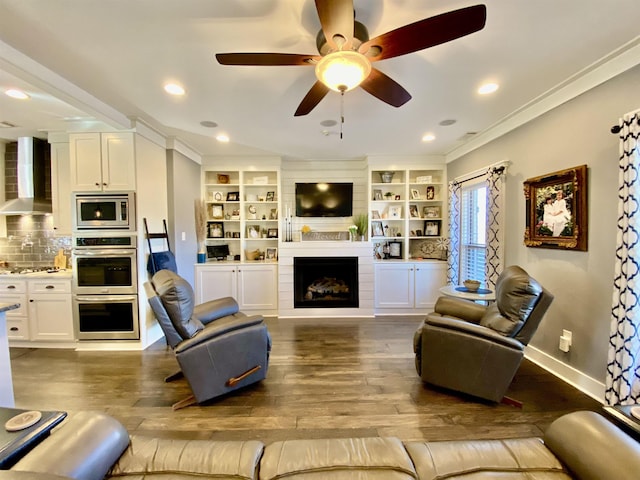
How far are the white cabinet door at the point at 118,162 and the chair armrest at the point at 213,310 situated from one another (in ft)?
5.62

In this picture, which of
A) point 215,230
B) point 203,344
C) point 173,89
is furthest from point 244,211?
point 203,344

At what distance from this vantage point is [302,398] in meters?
2.26

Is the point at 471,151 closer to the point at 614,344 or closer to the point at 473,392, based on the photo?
the point at 614,344

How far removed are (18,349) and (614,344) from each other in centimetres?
593

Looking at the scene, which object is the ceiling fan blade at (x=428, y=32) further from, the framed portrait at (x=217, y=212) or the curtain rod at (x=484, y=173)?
the framed portrait at (x=217, y=212)

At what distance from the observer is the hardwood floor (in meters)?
1.92

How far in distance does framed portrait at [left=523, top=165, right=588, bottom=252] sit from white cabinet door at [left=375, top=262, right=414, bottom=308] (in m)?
1.83

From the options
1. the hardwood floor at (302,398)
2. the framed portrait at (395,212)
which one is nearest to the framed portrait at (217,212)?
the hardwood floor at (302,398)

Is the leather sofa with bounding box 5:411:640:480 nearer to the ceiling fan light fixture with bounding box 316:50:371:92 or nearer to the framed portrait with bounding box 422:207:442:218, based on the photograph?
the ceiling fan light fixture with bounding box 316:50:371:92

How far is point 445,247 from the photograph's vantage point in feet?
14.8

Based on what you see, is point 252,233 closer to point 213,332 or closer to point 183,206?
point 183,206

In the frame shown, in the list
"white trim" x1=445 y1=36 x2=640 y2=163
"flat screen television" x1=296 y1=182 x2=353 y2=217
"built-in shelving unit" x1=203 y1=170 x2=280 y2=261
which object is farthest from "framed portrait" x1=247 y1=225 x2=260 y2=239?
"white trim" x1=445 y1=36 x2=640 y2=163

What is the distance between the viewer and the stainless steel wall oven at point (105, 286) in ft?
10.4

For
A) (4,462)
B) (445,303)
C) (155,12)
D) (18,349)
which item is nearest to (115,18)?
(155,12)
